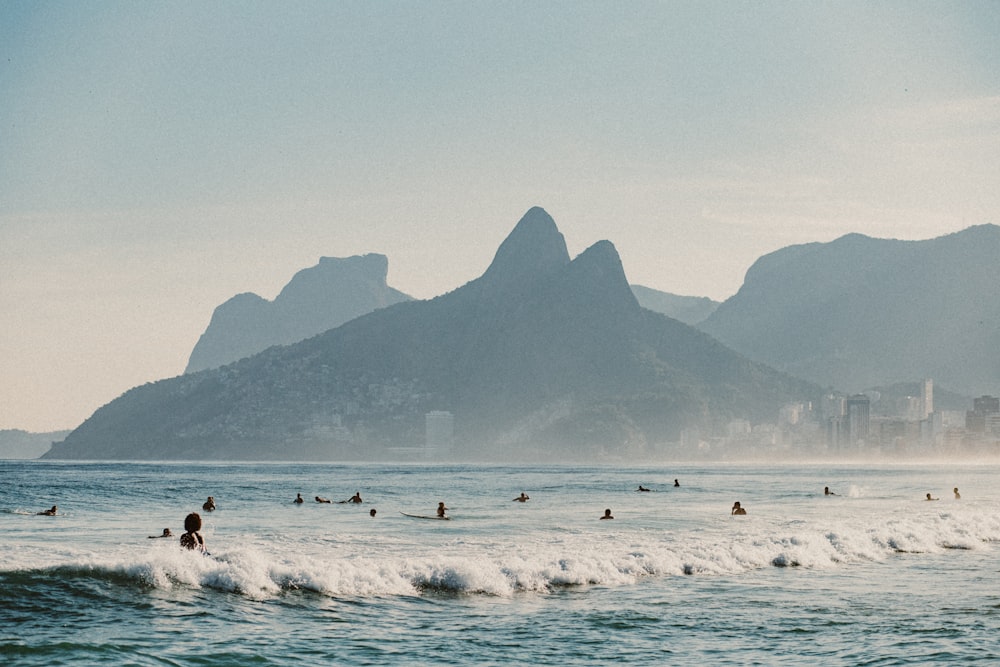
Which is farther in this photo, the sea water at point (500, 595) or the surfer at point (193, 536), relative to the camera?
the surfer at point (193, 536)

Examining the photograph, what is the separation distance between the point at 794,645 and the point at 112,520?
38778mm

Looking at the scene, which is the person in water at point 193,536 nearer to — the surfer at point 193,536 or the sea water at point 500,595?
the surfer at point 193,536

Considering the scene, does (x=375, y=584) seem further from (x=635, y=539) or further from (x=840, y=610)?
(x=635, y=539)

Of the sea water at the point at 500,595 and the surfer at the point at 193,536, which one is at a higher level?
the surfer at the point at 193,536

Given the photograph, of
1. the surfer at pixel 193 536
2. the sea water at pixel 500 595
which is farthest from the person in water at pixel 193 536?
the sea water at pixel 500 595

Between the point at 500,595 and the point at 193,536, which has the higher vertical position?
the point at 193,536

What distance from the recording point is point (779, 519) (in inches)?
2233

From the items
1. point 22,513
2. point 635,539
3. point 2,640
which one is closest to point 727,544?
point 635,539

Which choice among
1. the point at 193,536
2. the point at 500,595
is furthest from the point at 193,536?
the point at 500,595

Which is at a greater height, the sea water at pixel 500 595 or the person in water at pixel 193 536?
the person in water at pixel 193 536

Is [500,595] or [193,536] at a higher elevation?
[193,536]

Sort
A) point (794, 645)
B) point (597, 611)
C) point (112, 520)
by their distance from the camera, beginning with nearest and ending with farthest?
point (794, 645) → point (597, 611) → point (112, 520)

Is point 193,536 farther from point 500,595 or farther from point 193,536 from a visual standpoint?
point 500,595

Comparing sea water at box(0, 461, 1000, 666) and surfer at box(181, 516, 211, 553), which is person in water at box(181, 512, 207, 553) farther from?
sea water at box(0, 461, 1000, 666)
